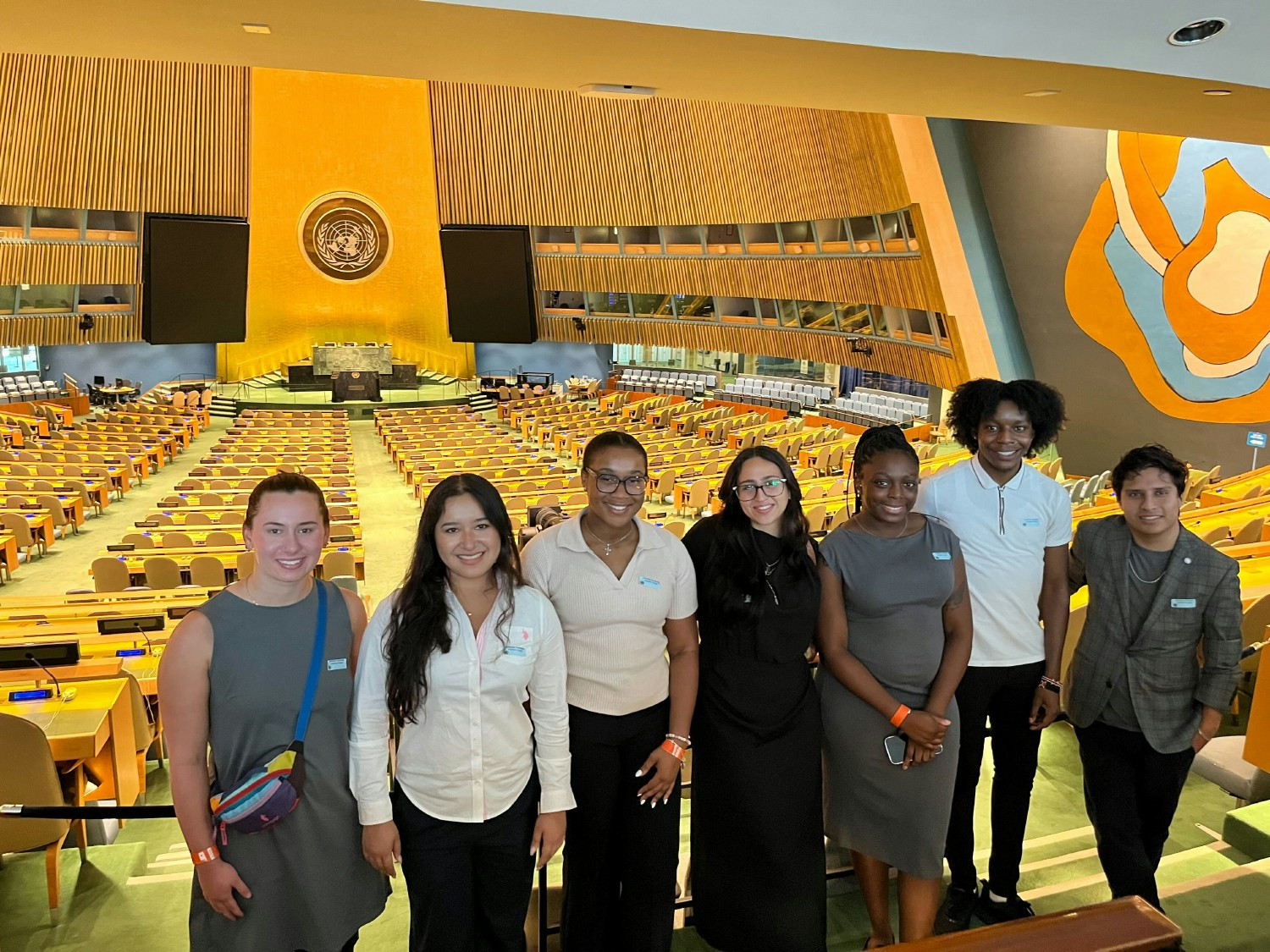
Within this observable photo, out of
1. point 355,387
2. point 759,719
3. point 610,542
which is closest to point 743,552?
point 610,542

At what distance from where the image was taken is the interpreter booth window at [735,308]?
27.2 metres

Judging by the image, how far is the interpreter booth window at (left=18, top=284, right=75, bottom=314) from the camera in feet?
80.7

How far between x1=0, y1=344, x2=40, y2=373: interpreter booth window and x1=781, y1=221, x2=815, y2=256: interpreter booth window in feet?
74.5

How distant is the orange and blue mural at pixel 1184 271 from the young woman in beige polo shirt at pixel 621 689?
1226 centimetres

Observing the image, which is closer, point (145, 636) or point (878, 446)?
point (878, 446)

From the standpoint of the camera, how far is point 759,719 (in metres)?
2.60

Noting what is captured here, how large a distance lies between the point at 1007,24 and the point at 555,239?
27791mm

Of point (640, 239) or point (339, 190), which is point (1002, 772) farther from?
point (339, 190)

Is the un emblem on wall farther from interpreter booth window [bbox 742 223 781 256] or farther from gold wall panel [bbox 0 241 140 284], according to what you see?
interpreter booth window [bbox 742 223 781 256]

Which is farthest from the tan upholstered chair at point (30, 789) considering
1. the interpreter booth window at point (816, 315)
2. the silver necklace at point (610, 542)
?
the interpreter booth window at point (816, 315)

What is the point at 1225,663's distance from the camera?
8.99 feet

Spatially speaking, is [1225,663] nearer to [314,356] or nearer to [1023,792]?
[1023,792]

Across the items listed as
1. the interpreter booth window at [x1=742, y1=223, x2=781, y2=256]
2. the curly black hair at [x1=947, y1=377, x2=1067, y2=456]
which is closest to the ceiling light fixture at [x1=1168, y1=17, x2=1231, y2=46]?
the curly black hair at [x1=947, y1=377, x2=1067, y2=456]

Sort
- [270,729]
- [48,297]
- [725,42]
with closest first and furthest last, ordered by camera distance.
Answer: [270,729] → [725,42] → [48,297]
